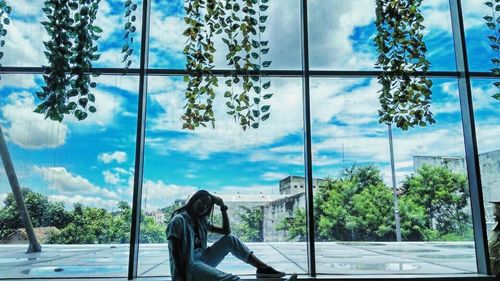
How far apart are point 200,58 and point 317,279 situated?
1.88 m

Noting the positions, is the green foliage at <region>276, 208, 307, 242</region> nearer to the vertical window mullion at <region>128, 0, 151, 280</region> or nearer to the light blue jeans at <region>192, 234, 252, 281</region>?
the light blue jeans at <region>192, 234, 252, 281</region>

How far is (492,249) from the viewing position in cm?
294

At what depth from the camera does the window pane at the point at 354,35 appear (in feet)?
10.8

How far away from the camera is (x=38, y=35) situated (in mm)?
3189

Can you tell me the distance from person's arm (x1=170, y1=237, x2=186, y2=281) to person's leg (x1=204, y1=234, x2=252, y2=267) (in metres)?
0.32

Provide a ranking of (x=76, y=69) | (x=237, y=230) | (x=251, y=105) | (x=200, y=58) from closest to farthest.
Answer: (x=76, y=69) → (x=200, y=58) → (x=251, y=105) → (x=237, y=230)

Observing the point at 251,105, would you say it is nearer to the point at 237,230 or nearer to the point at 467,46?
the point at 237,230

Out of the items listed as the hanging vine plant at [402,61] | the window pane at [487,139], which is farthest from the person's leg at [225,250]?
the window pane at [487,139]

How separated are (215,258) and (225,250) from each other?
0.09 meters

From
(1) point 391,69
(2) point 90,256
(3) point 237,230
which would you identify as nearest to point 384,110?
(1) point 391,69

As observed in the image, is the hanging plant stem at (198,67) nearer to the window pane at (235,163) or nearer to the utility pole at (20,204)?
the window pane at (235,163)

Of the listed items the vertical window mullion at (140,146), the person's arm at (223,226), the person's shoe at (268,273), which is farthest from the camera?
the vertical window mullion at (140,146)

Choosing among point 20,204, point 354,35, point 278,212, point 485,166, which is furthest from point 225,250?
point 485,166

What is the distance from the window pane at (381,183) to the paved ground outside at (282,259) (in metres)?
0.01
